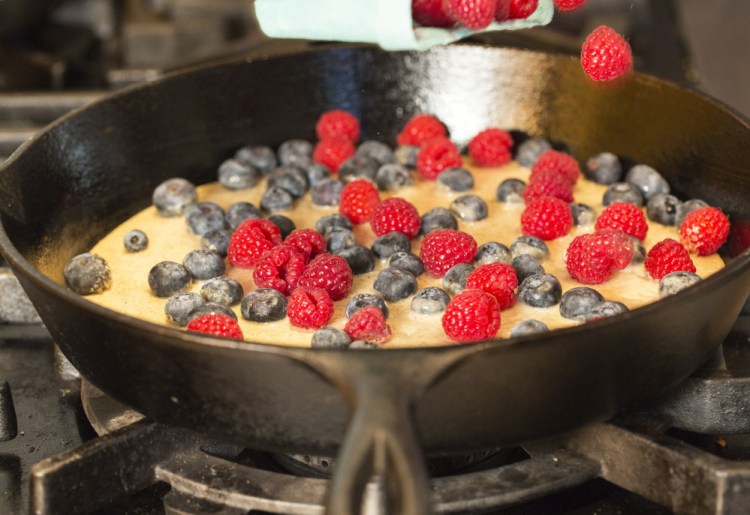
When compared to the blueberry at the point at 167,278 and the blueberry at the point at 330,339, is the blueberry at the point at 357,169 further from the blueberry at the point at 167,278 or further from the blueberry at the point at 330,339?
the blueberry at the point at 330,339

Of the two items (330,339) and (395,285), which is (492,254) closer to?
(395,285)

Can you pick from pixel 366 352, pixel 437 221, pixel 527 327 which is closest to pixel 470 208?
pixel 437 221

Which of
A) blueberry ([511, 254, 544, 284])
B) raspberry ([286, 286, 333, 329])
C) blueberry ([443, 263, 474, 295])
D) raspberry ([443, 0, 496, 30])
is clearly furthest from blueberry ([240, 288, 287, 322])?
raspberry ([443, 0, 496, 30])

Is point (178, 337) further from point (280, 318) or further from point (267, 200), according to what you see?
point (267, 200)

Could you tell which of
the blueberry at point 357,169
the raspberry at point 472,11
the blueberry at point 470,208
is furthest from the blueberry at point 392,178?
the raspberry at point 472,11

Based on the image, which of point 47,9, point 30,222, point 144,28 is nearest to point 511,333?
point 30,222
